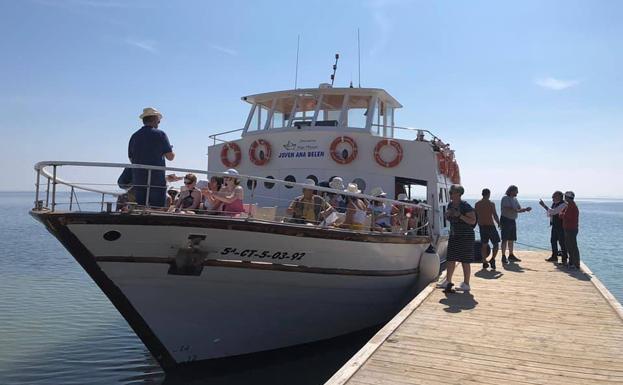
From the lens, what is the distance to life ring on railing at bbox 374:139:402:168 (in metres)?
10.5

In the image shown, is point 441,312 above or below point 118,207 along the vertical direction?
below

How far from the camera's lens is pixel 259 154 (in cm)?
1133

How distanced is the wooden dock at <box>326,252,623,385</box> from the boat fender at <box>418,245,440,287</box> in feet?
2.55

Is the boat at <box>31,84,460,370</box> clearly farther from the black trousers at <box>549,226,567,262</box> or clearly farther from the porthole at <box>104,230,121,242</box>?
the black trousers at <box>549,226,567,262</box>

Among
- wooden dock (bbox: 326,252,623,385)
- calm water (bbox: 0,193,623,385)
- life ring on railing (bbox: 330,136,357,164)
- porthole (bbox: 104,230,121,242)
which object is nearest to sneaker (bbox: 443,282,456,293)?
wooden dock (bbox: 326,252,623,385)

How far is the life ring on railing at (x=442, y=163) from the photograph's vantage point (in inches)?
443

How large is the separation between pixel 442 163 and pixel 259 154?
4.22 metres

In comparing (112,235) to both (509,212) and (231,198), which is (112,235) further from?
(509,212)

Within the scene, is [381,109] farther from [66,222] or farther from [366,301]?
[66,222]

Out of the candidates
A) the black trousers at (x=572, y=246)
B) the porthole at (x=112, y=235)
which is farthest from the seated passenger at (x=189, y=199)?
the black trousers at (x=572, y=246)

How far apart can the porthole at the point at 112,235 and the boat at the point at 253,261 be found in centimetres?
2

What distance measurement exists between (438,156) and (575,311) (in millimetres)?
4671

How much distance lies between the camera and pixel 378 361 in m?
5.05

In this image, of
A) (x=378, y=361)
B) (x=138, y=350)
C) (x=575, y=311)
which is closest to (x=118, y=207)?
(x=378, y=361)
